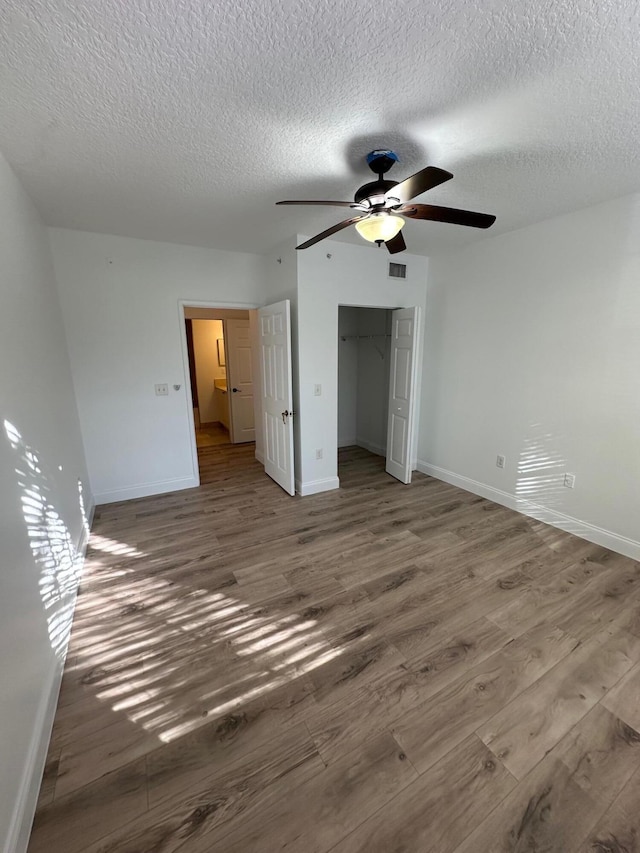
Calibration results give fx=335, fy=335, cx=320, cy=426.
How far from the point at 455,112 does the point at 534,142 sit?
1.87 ft

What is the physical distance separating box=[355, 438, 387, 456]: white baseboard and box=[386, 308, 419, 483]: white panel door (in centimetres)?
72

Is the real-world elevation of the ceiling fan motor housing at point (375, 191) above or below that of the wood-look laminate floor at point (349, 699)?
above

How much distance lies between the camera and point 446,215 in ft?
5.84

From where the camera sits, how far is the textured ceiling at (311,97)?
112 centimetres

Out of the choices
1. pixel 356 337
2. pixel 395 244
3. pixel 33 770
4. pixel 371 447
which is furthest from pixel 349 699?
pixel 356 337

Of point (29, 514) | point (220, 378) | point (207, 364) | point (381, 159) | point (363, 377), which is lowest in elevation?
point (29, 514)

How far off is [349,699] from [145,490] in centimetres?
302

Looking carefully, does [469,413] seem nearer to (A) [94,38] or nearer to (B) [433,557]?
(B) [433,557]

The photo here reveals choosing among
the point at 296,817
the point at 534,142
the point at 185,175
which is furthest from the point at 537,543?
the point at 185,175

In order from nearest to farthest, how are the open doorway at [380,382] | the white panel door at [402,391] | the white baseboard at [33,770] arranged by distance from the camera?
the white baseboard at [33,770]
the white panel door at [402,391]
the open doorway at [380,382]

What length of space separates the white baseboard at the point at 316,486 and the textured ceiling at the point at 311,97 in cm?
265

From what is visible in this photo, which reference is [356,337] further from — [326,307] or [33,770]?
[33,770]

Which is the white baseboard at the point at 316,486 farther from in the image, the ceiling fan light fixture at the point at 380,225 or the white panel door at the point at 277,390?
the ceiling fan light fixture at the point at 380,225

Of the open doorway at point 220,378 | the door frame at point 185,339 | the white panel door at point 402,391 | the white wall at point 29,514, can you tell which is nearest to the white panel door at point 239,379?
the open doorway at point 220,378
